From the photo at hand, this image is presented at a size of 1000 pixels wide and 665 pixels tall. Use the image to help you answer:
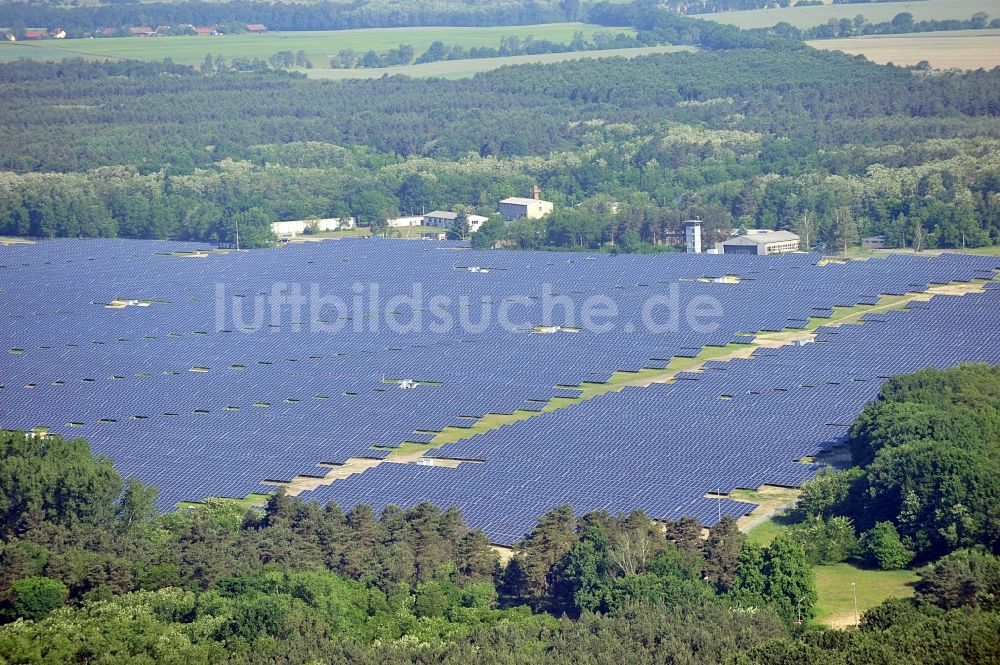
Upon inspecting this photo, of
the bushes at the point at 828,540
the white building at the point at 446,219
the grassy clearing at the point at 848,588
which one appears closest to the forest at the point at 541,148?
the white building at the point at 446,219

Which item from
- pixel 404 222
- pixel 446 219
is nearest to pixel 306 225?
pixel 404 222

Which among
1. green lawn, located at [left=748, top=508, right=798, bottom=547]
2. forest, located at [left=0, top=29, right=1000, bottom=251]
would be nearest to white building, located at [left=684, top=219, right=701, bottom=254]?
forest, located at [left=0, top=29, right=1000, bottom=251]

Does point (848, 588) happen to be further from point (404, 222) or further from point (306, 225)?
point (306, 225)

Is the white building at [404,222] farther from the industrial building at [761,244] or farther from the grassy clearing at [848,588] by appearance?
the grassy clearing at [848,588]

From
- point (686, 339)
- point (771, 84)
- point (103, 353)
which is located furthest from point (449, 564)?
point (771, 84)

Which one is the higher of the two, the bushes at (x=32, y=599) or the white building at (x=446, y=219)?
the white building at (x=446, y=219)

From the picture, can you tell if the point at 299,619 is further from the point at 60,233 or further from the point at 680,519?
the point at 60,233

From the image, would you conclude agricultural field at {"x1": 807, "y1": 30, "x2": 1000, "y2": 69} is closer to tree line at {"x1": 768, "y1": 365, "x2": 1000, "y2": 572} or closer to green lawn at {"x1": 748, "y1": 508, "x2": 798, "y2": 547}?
tree line at {"x1": 768, "y1": 365, "x2": 1000, "y2": 572}
